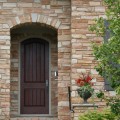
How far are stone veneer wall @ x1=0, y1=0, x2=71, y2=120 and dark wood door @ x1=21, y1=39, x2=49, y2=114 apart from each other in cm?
112

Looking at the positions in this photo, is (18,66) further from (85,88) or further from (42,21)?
(85,88)

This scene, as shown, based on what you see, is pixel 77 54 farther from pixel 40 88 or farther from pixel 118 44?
pixel 118 44

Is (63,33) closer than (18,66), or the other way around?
(63,33)

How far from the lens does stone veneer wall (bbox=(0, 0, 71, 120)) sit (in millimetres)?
11492

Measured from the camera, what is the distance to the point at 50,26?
38.6 feet

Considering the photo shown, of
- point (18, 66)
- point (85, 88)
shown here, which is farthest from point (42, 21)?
point (85, 88)

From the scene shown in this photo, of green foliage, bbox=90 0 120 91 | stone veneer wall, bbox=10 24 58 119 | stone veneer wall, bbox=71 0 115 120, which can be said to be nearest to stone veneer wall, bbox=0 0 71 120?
stone veneer wall, bbox=71 0 115 120

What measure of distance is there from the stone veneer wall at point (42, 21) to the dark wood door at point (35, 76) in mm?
1120

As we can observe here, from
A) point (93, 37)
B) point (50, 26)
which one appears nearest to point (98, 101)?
point (93, 37)

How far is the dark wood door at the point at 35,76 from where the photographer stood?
497 inches

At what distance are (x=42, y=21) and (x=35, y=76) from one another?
186 centimetres

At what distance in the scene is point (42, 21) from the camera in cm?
1164

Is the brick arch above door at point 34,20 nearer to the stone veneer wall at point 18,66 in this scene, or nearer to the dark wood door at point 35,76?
the stone veneer wall at point 18,66

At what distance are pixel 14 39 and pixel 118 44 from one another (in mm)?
5661
